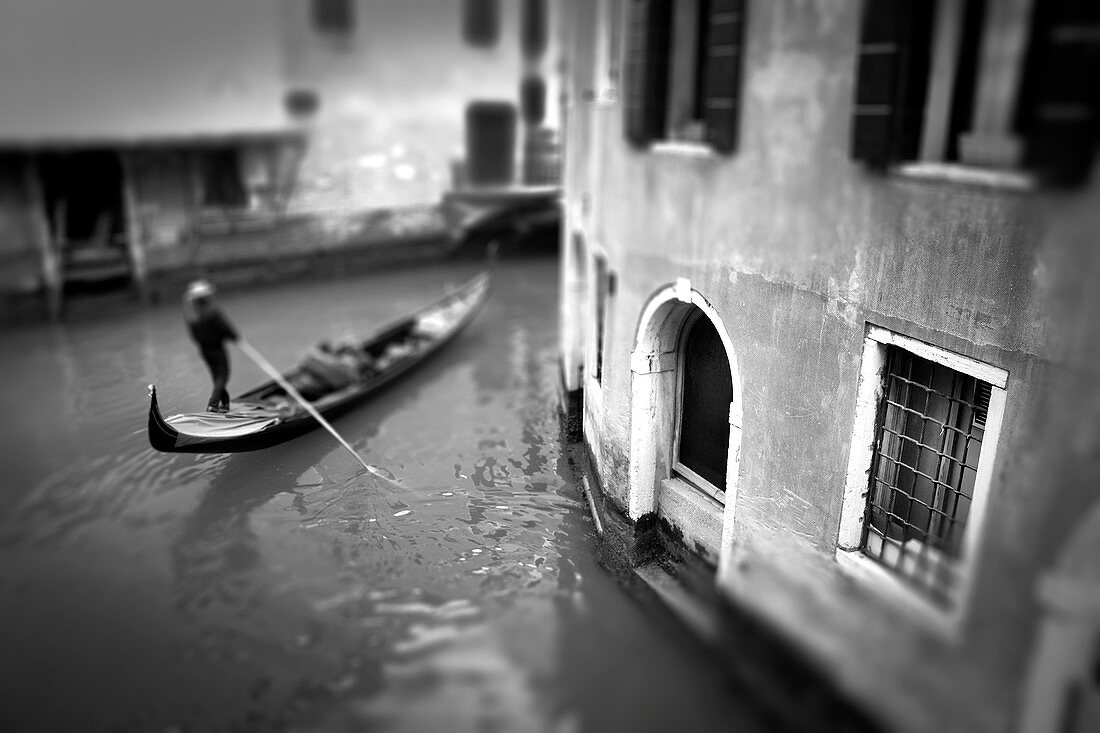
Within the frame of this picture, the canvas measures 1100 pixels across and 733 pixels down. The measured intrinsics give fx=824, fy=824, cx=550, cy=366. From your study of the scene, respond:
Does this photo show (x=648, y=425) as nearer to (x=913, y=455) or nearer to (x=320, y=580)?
(x=913, y=455)

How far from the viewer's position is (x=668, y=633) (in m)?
3.40

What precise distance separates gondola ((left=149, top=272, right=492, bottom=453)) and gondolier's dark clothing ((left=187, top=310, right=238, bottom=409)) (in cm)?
19

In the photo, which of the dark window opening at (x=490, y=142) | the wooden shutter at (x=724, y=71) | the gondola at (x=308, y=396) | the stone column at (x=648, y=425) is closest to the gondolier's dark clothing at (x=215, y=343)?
the gondola at (x=308, y=396)

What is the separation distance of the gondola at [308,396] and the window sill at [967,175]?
5118mm

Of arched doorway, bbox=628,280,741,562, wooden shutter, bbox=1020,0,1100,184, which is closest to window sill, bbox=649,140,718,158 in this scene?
arched doorway, bbox=628,280,741,562

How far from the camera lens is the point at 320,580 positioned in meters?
5.37

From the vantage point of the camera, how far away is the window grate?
400 centimetres

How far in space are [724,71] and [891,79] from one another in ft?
3.62

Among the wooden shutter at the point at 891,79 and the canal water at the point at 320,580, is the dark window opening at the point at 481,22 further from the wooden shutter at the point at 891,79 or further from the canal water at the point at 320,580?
the wooden shutter at the point at 891,79

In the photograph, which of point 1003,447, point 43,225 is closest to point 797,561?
point 1003,447

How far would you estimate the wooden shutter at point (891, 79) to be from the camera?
11.8 ft

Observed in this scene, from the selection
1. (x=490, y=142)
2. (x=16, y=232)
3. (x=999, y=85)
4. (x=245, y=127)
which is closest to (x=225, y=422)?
(x=999, y=85)

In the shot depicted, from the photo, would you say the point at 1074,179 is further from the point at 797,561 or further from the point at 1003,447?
the point at 797,561

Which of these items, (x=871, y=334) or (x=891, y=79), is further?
(x=871, y=334)
